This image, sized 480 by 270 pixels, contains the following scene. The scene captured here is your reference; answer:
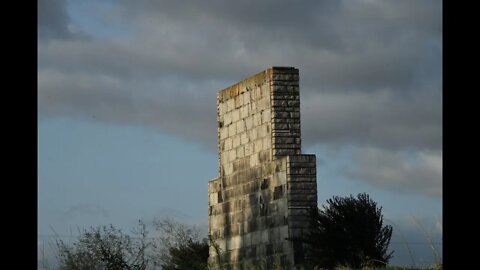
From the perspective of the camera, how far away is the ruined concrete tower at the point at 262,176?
60.7 ft

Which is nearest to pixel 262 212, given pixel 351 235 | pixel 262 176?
pixel 262 176

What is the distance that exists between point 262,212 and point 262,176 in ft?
2.65

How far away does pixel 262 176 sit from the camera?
19781mm

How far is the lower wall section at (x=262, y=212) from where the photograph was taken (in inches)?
726

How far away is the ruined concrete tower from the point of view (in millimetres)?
18500

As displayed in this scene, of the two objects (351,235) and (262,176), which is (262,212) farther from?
(351,235)

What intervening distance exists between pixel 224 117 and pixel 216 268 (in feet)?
12.5

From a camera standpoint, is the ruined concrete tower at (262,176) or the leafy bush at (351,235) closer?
the leafy bush at (351,235)

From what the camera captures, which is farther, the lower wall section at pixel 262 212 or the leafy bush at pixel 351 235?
the lower wall section at pixel 262 212
